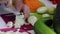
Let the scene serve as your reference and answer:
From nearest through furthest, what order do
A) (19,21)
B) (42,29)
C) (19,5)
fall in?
→ (42,29) < (19,21) < (19,5)

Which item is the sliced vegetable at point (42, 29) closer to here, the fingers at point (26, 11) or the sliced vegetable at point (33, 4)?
the fingers at point (26, 11)

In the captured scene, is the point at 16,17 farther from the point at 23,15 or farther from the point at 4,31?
the point at 4,31

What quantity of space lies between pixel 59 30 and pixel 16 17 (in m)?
0.38

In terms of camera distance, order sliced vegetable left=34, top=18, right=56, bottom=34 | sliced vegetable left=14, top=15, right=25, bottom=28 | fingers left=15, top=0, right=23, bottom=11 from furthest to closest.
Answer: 1. fingers left=15, top=0, right=23, bottom=11
2. sliced vegetable left=14, top=15, right=25, bottom=28
3. sliced vegetable left=34, top=18, right=56, bottom=34

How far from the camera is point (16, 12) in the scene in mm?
1071

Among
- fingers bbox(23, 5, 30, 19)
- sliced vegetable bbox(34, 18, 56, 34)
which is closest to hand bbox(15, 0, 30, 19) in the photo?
fingers bbox(23, 5, 30, 19)

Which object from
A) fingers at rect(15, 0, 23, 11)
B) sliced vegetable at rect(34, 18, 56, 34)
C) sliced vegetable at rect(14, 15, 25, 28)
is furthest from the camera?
fingers at rect(15, 0, 23, 11)

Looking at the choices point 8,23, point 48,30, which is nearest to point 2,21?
point 8,23

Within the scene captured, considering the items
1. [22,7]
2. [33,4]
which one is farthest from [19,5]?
[33,4]

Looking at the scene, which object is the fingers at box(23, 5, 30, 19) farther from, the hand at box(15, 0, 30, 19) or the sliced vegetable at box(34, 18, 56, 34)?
the sliced vegetable at box(34, 18, 56, 34)

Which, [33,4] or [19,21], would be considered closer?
[19,21]

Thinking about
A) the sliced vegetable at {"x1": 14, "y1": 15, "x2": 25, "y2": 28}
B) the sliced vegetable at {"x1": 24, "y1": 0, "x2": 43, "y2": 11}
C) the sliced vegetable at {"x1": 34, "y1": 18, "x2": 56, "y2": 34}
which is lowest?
the sliced vegetable at {"x1": 14, "y1": 15, "x2": 25, "y2": 28}

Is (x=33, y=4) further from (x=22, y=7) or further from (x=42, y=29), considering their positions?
(x=42, y=29)

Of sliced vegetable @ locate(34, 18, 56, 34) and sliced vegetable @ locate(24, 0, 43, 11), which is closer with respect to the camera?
sliced vegetable @ locate(34, 18, 56, 34)
